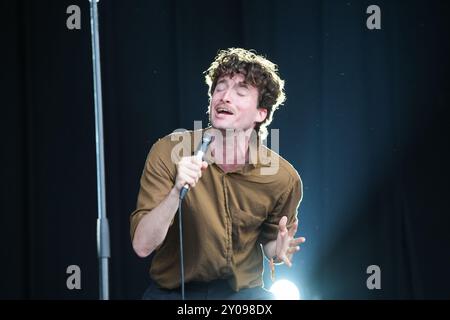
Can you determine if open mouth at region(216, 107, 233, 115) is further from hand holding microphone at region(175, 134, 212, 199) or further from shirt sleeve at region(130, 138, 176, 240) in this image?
hand holding microphone at region(175, 134, 212, 199)

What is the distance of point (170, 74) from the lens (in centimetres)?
321

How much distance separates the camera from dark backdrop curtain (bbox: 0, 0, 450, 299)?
3189mm

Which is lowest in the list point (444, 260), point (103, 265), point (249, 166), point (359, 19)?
point (444, 260)

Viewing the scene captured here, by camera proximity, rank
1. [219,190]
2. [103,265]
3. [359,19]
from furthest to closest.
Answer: [359,19], [219,190], [103,265]

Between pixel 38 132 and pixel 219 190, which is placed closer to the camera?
pixel 219 190

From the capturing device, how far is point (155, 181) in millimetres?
2283

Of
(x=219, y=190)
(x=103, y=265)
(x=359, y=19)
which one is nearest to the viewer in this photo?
(x=103, y=265)

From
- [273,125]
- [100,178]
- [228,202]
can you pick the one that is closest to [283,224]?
[228,202]

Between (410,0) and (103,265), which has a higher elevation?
(410,0)

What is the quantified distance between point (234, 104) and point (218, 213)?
1.26 ft

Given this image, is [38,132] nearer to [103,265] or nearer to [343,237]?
[343,237]

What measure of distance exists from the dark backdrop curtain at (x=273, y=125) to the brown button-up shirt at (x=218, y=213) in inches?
28.3

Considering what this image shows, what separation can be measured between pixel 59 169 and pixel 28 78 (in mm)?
453

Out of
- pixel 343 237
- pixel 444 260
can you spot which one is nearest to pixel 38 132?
pixel 343 237
